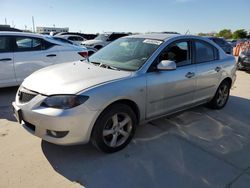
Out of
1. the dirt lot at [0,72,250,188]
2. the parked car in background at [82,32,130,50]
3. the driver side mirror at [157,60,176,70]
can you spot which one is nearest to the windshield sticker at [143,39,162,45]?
the driver side mirror at [157,60,176,70]

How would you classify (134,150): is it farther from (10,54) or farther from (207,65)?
(10,54)

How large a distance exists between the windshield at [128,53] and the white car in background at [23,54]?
2374 mm

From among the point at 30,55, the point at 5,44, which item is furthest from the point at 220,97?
the point at 5,44

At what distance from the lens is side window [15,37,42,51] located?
5.76 m

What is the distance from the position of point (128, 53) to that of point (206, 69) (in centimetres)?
156

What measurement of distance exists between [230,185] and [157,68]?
5.78 feet

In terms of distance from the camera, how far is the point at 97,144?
10.2 ft

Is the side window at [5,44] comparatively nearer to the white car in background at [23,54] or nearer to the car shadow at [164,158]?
the white car in background at [23,54]

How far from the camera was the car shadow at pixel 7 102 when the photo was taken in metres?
4.51

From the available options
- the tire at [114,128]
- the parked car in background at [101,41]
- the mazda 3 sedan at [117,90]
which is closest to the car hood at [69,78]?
the mazda 3 sedan at [117,90]

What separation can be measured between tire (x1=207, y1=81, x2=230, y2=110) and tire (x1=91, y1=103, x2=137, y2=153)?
2413 millimetres

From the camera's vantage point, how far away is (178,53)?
4.11 m

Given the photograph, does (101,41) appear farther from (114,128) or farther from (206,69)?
(114,128)

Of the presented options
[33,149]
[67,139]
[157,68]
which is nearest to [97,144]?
[67,139]
